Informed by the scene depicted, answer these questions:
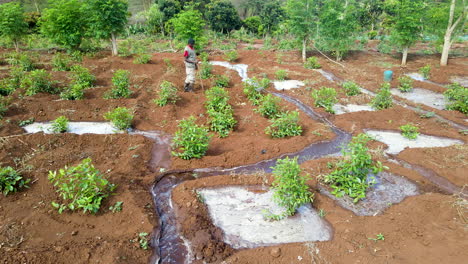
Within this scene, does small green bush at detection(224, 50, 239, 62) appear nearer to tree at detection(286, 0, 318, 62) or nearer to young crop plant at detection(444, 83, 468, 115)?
tree at detection(286, 0, 318, 62)

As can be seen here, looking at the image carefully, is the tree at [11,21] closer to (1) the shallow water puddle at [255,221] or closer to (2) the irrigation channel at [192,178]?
(2) the irrigation channel at [192,178]

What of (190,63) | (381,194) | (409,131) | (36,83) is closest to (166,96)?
(190,63)

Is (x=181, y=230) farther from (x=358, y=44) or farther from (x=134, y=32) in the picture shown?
(x=134, y=32)

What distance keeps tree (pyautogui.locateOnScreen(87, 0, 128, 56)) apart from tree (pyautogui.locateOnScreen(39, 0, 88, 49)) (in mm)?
619

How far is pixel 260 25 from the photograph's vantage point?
26703mm

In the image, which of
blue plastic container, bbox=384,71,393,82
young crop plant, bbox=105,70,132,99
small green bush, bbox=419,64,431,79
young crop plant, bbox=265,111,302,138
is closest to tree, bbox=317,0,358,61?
blue plastic container, bbox=384,71,393,82

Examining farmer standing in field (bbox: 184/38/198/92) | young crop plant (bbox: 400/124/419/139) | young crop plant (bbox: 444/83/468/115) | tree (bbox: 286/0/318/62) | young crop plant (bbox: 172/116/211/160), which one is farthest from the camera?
tree (bbox: 286/0/318/62)

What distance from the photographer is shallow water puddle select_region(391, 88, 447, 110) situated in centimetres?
913

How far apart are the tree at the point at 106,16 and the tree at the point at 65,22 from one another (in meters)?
0.62

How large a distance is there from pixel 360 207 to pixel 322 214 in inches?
28.7

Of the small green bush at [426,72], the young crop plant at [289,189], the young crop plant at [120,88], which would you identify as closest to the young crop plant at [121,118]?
the young crop plant at [120,88]

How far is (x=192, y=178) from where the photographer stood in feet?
17.5

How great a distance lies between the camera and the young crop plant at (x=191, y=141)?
18.2 ft

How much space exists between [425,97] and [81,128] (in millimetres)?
11560
